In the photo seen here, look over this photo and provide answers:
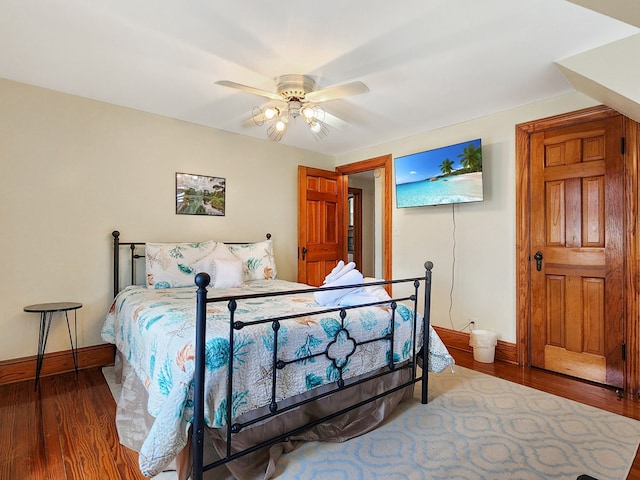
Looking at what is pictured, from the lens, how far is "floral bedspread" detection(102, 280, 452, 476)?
137 cm

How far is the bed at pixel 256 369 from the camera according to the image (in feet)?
4.58

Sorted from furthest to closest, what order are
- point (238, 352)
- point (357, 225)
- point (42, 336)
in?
point (357, 225) → point (42, 336) → point (238, 352)

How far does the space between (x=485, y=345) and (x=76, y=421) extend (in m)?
3.31

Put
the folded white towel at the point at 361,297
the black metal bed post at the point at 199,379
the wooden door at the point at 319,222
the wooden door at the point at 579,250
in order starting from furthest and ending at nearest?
the wooden door at the point at 319,222 < the wooden door at the point at 579,250 < the folded white towel at the point at 361,297 < the black metal bed post at the point at 199,379

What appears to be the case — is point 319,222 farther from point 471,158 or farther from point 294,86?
point 294,86

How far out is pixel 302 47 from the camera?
220 centimetres

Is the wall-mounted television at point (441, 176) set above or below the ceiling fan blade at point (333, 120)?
below

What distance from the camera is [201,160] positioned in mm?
3775

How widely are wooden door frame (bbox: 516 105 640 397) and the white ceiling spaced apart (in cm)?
28

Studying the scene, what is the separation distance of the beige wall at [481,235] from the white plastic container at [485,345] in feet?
0.56

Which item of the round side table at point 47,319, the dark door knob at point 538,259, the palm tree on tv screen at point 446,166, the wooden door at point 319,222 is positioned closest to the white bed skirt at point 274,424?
the round side table at point 47,319

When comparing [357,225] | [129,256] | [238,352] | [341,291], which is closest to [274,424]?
[238,352]

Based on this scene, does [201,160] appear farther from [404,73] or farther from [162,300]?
[404,73]

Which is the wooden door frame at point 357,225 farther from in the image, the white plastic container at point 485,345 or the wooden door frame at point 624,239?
the wooden door frame at point 624,239
